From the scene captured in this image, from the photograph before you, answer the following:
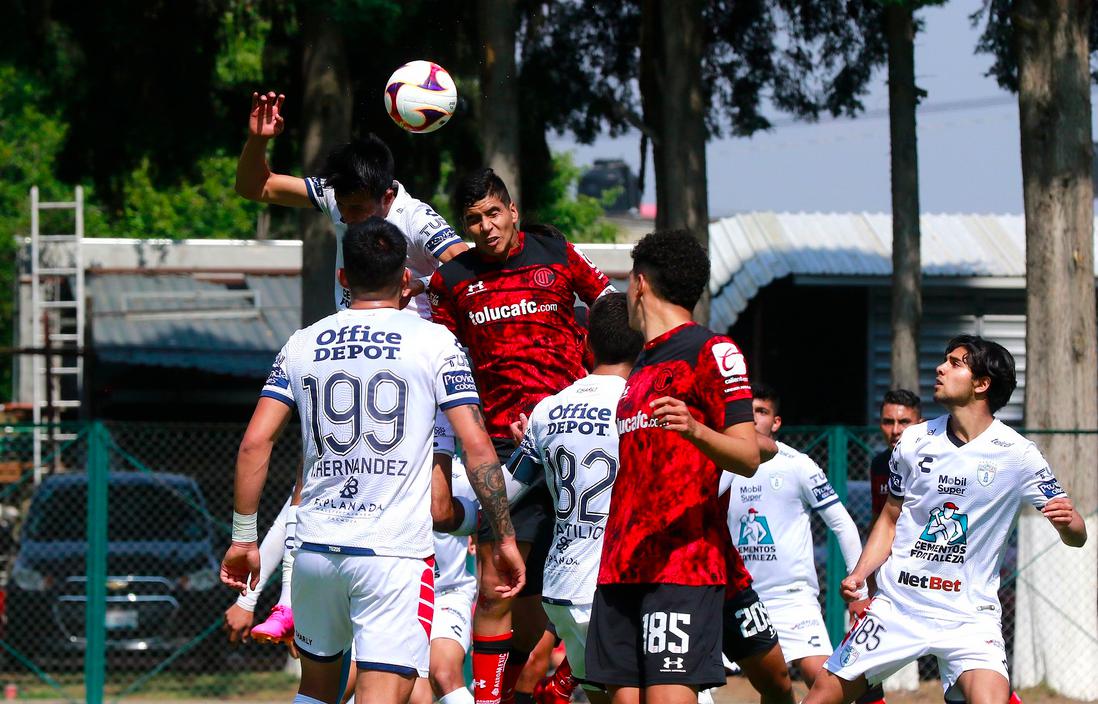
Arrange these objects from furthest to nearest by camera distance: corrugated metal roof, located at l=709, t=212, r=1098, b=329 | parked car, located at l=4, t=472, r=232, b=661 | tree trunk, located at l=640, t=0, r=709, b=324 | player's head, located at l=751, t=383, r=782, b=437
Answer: corrugated metal roof, located at l=709, t=212, r=1098, b=329 < tree trunk, located at l=640, t=0, r=709, b=324 < parked car, located at l=4, t=472, r=232, b=661 < player's head, located at l=751, t=383, r=782, b=437

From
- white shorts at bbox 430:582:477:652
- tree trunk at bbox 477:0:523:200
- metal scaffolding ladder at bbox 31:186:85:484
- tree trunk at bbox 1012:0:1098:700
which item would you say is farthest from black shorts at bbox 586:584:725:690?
metal scaffolding ladder at bbox 31:186:85:484

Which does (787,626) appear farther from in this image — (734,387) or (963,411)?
(734,387)

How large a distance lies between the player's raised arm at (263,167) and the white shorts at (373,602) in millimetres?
2093

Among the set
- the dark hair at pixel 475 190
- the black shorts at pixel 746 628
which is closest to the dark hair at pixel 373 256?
the dark hair at pixel 475 190

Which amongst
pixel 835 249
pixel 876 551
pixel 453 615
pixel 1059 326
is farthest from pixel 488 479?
pixel 835 249

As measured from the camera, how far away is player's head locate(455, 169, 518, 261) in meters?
7.29

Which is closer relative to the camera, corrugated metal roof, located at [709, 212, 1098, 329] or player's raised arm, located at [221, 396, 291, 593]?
player's raised arm, located at [221, 396, 291, 593]

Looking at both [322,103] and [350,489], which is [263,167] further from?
[322,103]

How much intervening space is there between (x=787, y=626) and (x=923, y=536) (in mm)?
1959

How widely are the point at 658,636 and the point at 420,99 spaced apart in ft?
10.2

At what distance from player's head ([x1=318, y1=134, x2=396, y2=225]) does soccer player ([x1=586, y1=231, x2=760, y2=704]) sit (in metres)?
1.82

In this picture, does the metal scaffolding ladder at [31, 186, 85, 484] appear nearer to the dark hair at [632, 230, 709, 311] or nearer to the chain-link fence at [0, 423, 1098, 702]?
the chain-link fence at [0, 423, 1098, 702]

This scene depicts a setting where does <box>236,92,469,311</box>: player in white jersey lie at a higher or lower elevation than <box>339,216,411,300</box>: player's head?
higher

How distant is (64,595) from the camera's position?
13.8 meters
